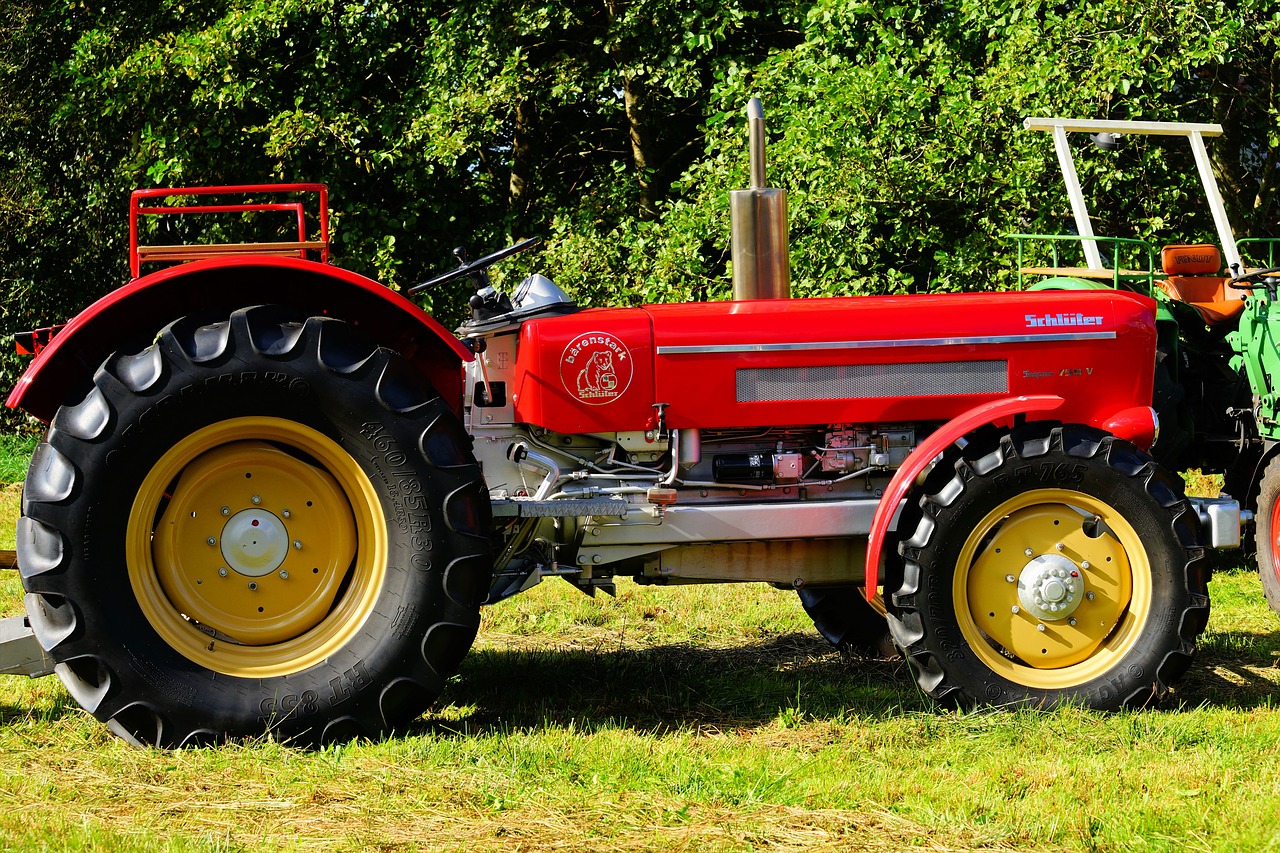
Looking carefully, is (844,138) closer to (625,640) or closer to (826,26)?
(826,26)

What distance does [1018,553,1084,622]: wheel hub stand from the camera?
13.2 feet

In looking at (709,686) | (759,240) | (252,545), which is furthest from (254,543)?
(759,240)

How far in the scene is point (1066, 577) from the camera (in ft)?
13.3

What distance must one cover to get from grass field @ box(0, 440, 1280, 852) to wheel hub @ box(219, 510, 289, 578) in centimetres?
53

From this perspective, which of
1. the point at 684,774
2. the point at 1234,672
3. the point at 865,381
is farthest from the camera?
the point at 1234,672

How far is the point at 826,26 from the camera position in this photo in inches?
361

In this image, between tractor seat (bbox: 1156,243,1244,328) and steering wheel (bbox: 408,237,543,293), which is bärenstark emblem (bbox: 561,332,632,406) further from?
tractor seat (bbox: 1156,243,1244,328)

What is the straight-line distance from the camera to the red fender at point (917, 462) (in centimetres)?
404

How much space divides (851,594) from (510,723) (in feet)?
→ 5.46

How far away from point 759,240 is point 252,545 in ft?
6.46

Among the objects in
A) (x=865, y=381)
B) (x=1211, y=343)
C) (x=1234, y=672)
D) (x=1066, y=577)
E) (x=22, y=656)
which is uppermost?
(x=1211, y=343)

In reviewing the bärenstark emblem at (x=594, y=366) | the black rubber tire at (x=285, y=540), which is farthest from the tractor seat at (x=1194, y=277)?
the black rubber tire at (x=285, y=540)

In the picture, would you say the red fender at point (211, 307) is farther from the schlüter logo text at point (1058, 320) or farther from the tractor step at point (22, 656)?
the schlüter logo text at point (1058, 320)

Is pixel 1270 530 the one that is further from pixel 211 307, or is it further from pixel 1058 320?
pixel 211 307
